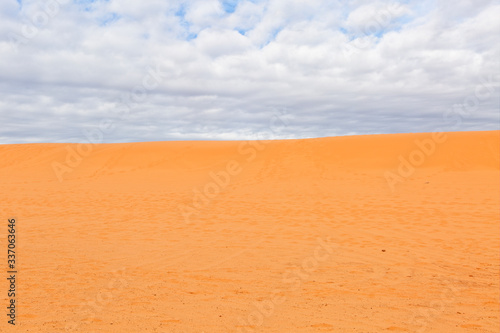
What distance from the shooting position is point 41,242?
9.45 meters

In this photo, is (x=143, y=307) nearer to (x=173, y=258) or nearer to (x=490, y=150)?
(x=173, y=258)

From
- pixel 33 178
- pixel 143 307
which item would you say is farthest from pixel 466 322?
pixel 33 178

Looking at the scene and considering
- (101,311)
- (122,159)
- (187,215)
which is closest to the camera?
(101,311)

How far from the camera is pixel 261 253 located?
8414 millimetres

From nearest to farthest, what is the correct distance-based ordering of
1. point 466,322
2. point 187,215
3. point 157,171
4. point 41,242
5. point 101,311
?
point 466,322 < point 101,311 < point 41,242 < point 187,215 < point 157,171

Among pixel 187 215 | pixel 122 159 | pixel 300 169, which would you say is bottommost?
pixel 187 215

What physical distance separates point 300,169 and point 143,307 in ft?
73.1

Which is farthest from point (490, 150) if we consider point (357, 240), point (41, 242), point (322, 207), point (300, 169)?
point (41, 242)

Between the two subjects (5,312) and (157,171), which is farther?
(157,171)

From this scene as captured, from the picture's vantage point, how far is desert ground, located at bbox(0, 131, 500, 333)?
4902 mm

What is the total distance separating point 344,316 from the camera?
4879 millimetres

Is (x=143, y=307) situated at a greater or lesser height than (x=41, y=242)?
lesser

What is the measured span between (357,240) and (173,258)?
458 centimetres

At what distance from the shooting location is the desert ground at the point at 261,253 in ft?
16.1
